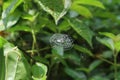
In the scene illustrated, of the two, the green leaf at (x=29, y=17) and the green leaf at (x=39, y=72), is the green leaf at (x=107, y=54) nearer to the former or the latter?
the green leaf at (x=29, y=17)

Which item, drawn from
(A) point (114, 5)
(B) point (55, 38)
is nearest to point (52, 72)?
(B) point (55, 38)

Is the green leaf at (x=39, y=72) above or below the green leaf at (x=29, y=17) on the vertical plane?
below

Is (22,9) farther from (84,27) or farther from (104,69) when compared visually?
(104,69)

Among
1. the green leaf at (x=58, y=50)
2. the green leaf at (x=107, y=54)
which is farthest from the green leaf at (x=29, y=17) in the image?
the green leaf at (x=107, y=54)

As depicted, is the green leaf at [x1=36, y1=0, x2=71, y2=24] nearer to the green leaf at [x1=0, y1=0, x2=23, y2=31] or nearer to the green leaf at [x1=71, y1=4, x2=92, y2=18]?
the green leaf at [x1=0, y1=0, x2=23, y2=31]

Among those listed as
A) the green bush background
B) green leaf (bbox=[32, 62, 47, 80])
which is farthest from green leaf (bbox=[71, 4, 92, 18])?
green leaf (bbox=[32, 62, 47, 80])

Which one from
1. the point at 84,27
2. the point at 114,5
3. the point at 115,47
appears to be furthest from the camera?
the point at 114,5
